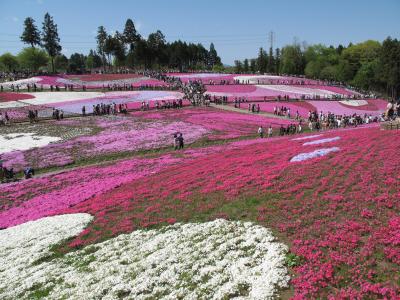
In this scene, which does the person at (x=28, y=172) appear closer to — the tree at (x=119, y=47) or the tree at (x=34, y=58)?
the tree at (x=119, y=47)

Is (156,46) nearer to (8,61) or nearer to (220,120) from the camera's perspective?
(8,61)

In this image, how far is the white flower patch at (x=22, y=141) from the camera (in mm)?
41688

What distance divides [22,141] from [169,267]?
35844 millimetres

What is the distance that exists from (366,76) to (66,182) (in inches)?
4954

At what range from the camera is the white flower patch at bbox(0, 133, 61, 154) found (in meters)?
41.7

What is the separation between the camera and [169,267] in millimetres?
14531

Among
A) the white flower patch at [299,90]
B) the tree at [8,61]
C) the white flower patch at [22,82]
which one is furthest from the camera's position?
the tree at [8,61]

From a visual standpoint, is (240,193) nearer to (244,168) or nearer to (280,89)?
(244,168)

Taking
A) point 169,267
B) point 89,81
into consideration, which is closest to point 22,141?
point 169,267

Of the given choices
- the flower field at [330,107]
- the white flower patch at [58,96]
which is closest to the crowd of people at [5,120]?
the white flower patch at [58,96]

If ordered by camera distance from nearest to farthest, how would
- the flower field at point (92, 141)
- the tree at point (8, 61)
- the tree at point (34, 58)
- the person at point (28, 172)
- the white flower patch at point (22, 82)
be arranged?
the person at point (28, 172) < the flower field at point (92, 141) < the white flower patch at point (22, 82) < the tree at point (34, 58) < the tree at point (8, 61)

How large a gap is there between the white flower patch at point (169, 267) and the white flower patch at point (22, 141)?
84.8ft

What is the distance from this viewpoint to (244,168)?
25797mm

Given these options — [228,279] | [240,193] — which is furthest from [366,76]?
[228,279]
